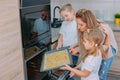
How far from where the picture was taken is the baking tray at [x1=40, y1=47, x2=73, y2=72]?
1697mm

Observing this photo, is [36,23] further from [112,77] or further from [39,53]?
[112,77]

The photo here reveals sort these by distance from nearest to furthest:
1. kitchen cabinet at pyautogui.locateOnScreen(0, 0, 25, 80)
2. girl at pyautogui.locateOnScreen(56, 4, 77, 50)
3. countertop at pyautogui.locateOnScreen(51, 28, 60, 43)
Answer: kitchen cabinet at pyautogui.locateOnScreen(0, 0, 25, 80) < girl at pyautogui.locateOnScreen(56, 4, 77, 50) < countertop at pyautogui.locateOnScreen(51, 28, 60, 43)

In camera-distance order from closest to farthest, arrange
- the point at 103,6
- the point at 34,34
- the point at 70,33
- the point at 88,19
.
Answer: the point at 88,19, the point at 34,34, the point at 70,33, the point at 103,6

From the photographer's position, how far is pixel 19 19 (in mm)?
1656

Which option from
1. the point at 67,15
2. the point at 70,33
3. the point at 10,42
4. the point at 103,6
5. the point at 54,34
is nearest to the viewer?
the point at 10,42

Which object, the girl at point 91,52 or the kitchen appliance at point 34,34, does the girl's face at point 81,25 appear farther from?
the kitchen appliance at point 34,34

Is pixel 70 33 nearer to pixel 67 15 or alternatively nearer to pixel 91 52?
pixel 67 15

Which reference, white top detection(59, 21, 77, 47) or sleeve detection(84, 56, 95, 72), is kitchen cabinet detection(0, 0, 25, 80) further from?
white top detection(59, 21, 77, 47)

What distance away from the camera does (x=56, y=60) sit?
175cm

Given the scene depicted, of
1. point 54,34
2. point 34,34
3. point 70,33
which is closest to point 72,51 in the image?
point 70,33

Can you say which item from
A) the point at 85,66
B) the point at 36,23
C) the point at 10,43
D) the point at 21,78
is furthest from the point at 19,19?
the point at 85,66

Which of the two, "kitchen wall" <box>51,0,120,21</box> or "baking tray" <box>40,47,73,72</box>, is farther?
"kitchen wall" <box>51,0,120,21</box>

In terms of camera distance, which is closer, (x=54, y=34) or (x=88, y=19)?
(x=88, y=19)

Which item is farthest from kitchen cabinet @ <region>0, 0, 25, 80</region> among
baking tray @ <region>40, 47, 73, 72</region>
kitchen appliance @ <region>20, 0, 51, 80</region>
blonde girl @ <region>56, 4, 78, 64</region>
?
blonde girl @ <region>56, 4, 78, 64</region>
